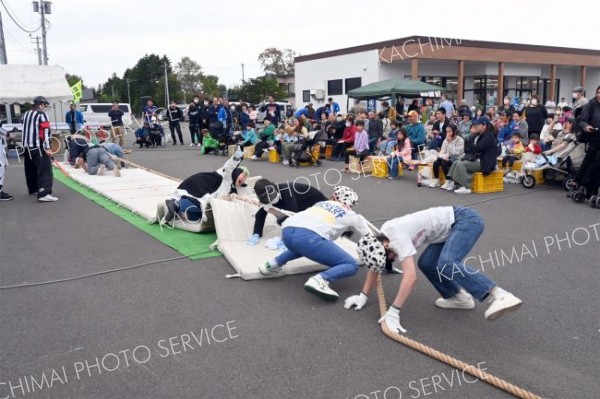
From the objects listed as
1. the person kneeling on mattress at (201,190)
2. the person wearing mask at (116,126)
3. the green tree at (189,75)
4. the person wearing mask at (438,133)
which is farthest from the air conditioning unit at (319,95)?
the green tree at (189,75)

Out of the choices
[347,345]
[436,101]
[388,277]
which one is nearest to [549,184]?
[388,277]

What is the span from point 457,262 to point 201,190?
418 centimetres

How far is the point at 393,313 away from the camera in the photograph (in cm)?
402

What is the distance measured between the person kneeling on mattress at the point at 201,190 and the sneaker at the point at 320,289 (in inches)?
112

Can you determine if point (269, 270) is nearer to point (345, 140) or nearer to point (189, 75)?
point (345, 140)

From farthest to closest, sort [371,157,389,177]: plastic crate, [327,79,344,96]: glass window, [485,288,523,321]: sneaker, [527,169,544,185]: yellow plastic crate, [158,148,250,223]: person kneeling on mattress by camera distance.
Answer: [327,79,344,96]: glass window < [371,157,389,177]: plastic crate < [527,169,544,185]: yellow plastic crate < [158,148,250,223]: person kneeling on mattress < [485,288,523,321]: sneaker

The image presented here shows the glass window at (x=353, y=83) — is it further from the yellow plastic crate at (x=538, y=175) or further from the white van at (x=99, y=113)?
the yellow plastic crate at (x=538, y=175)

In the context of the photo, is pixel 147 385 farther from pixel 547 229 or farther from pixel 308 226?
pixel 547 229

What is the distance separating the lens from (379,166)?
1227 centimetres

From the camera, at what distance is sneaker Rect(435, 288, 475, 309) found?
14.5 feet

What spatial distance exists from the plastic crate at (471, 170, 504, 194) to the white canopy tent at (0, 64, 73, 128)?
621 inches

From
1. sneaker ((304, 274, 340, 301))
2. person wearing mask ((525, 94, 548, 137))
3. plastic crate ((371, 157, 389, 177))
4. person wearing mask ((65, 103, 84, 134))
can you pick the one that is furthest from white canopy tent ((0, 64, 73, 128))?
sneaker ((304, 274, 340, 301))

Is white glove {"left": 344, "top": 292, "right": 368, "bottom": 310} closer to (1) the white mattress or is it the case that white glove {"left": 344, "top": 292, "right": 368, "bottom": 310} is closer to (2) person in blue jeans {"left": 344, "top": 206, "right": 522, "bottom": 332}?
(2) person in blue jeans {"left": 344, "top": 206, "right": 522, "bottom": 332}

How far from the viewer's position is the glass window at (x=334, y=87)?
92.7 feet
